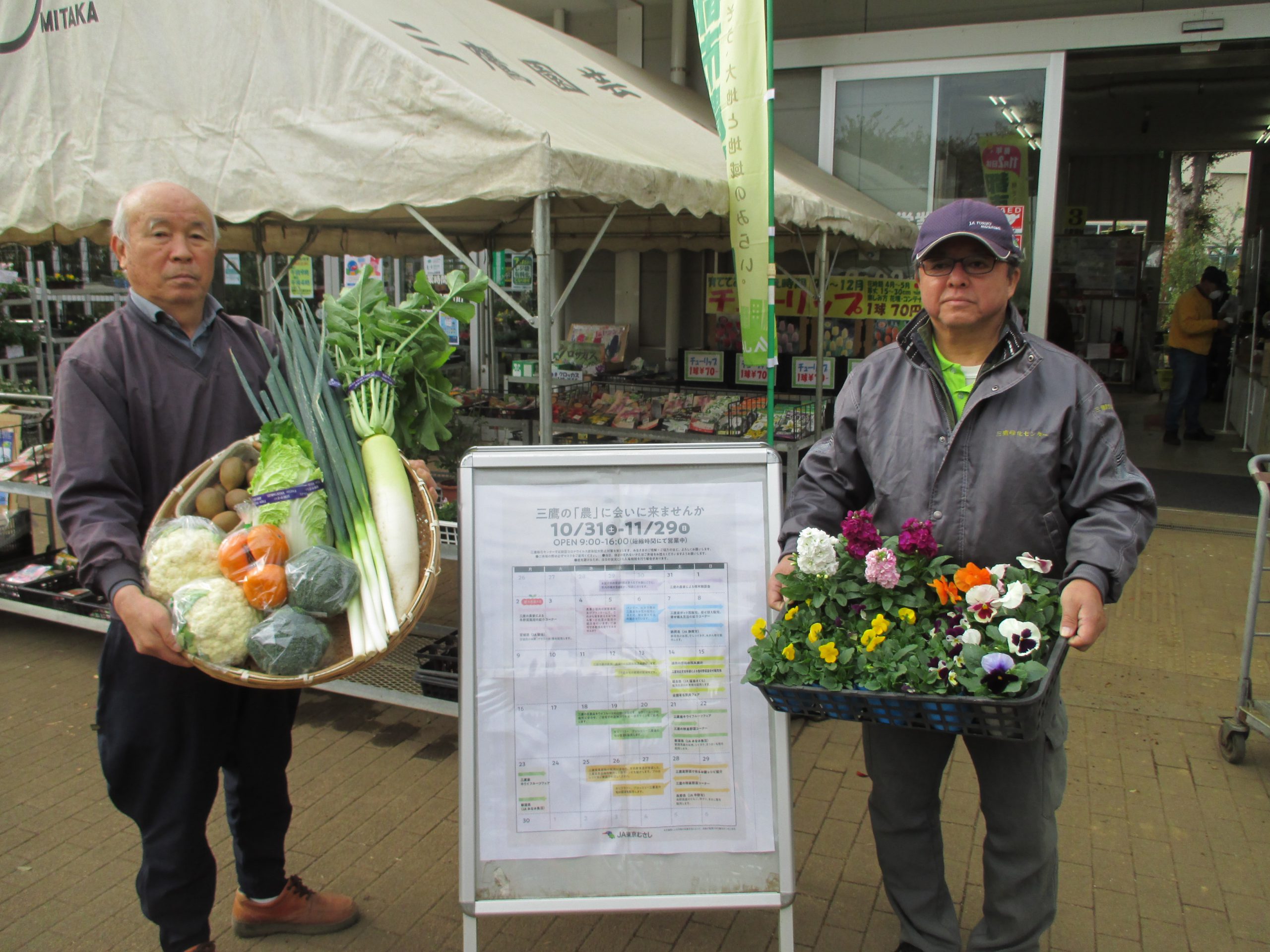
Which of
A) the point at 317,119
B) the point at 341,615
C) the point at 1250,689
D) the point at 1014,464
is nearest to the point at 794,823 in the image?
the point at 1014,464

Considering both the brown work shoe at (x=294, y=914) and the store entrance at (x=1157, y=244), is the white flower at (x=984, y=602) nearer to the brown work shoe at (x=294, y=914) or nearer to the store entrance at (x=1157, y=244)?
the brown work shoe at (x=294, y=914)

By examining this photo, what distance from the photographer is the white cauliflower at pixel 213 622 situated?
6.47ft

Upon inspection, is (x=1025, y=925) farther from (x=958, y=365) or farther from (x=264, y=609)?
(x=264, y=609)

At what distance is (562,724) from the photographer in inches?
90.0

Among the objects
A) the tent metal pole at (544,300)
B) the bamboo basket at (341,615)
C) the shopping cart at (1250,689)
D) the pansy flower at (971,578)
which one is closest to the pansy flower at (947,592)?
the pansy flower at (971,578)

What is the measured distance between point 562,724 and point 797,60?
296 inches

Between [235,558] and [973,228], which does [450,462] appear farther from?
[973,228]

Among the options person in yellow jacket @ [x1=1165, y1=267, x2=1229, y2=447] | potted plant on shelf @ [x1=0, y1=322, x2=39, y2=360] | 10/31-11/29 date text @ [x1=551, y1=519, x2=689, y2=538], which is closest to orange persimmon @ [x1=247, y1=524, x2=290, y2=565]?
10/31-11/29 date text @ [x1=551, y1=519, x2=689, y2=538]

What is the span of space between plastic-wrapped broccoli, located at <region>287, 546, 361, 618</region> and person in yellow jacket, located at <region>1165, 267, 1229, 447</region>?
10917mm

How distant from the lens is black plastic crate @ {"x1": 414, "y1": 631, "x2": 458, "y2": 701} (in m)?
3.81

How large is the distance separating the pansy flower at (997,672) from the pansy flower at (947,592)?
0.19 m

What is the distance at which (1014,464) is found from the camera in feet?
7.11

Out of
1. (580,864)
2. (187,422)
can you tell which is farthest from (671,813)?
(187,422)

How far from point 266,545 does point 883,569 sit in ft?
4.46
